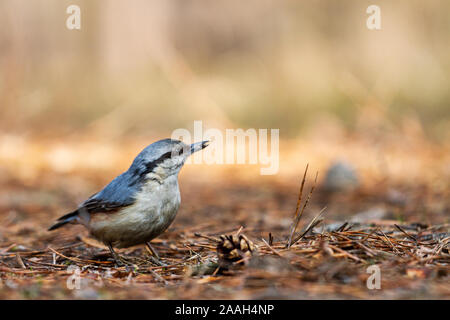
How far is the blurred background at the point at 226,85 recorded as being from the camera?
279 inches

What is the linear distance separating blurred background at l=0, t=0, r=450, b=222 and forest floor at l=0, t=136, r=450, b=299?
0.07m

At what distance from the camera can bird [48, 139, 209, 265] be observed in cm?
309

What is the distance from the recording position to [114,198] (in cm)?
321

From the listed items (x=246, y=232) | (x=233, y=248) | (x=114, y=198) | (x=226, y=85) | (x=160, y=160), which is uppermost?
(x=226, y=85)

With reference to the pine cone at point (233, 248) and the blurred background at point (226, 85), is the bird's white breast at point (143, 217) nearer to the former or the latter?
the pine cone at point (233, 248)

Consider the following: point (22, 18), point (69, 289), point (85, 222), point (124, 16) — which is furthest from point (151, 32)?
point (69, 289)

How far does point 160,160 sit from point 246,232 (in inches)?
38.5

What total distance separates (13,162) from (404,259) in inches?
248

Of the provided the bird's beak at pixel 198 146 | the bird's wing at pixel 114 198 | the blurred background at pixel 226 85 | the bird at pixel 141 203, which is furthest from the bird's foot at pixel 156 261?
the blurred background at pixel 226 85

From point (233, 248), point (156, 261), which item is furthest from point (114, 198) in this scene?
point (233, 248)

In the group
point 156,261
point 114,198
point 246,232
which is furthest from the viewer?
point 246,232

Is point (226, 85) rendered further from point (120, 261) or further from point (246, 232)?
point (120, 261)

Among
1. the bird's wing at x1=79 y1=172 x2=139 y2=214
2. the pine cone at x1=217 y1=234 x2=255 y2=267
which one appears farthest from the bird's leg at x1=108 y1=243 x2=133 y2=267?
the pine cone at x1=217 y1=234 x2=255 y2=267
